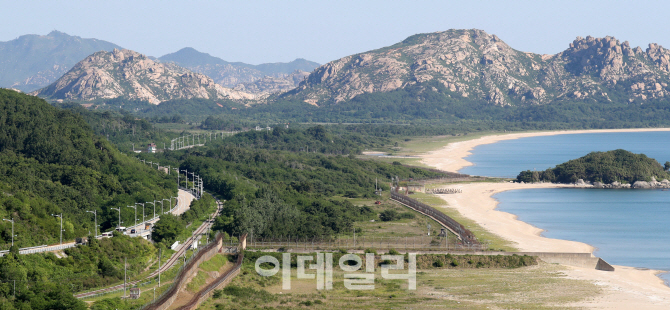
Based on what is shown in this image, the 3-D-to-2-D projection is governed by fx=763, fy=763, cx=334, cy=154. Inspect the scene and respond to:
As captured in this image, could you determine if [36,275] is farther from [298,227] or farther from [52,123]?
[52,123]

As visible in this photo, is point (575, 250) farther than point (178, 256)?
Yes

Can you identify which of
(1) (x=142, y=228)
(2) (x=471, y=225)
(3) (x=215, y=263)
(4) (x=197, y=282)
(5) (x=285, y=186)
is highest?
(5) (x=285, y=186)

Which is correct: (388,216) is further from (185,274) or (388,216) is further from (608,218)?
(185,274)

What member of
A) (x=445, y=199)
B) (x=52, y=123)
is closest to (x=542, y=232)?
(x=445, y=199)

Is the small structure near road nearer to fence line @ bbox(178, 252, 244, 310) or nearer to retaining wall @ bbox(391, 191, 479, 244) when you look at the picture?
fence line @ bbox(178, 252, 244, 310)

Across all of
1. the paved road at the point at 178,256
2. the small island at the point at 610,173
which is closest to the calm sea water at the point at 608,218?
the small island at the point at 610,173

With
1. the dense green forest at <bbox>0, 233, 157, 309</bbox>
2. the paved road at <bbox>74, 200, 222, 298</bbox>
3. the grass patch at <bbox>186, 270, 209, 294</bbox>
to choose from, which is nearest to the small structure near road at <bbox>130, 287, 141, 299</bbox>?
the paved road at <bbox>74, 200, 222, 298</bbox>

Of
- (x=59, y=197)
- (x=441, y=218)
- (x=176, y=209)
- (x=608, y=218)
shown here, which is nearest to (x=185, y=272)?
(x=59, y=197)

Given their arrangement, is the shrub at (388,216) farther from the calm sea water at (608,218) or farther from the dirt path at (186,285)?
the dirt path at (186,285)
